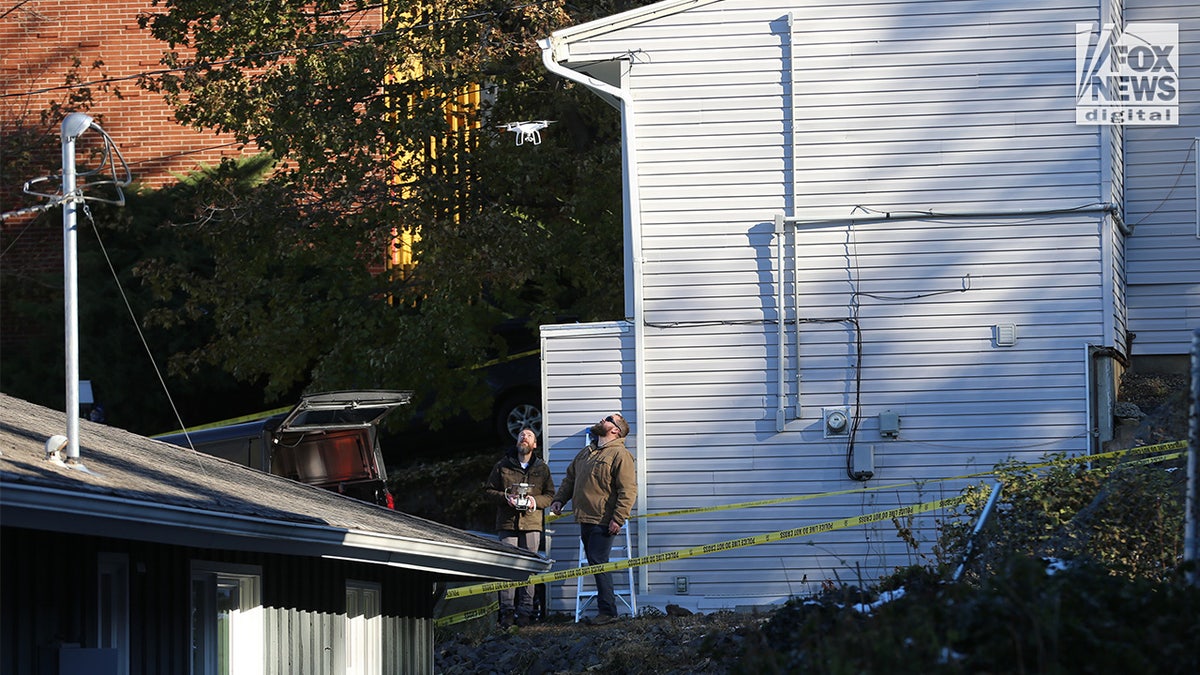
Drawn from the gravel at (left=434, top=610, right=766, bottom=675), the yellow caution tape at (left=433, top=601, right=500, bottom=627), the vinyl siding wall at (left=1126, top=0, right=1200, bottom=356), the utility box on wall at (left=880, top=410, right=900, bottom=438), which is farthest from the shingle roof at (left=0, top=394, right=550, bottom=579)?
the vinyl siding wall at (left=1126, top=0, right=1200, bottom=356)

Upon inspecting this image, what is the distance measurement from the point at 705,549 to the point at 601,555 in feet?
4.31

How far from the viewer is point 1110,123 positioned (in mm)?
17016

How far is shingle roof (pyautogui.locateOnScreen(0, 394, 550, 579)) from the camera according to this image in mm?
7812

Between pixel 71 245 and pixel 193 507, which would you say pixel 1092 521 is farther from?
pixel 71 245

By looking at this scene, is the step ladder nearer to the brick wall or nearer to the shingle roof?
the shingle roof

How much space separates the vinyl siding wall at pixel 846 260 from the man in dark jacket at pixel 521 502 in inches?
51.6

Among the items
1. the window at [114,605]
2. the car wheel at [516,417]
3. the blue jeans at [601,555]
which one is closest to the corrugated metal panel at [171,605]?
the window at [114,605]

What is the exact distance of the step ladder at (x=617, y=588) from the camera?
15.9 meters

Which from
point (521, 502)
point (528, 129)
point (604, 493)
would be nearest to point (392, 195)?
point (528, 129)

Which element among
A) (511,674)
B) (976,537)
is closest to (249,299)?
(511,674)

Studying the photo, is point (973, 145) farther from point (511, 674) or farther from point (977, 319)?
point (511, 674)

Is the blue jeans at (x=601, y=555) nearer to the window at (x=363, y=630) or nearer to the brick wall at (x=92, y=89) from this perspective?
the window at (x=363, y=630)

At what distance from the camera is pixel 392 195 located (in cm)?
2241

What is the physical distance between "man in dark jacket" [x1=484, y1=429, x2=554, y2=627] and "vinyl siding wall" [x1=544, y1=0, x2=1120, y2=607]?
51.6 inches
